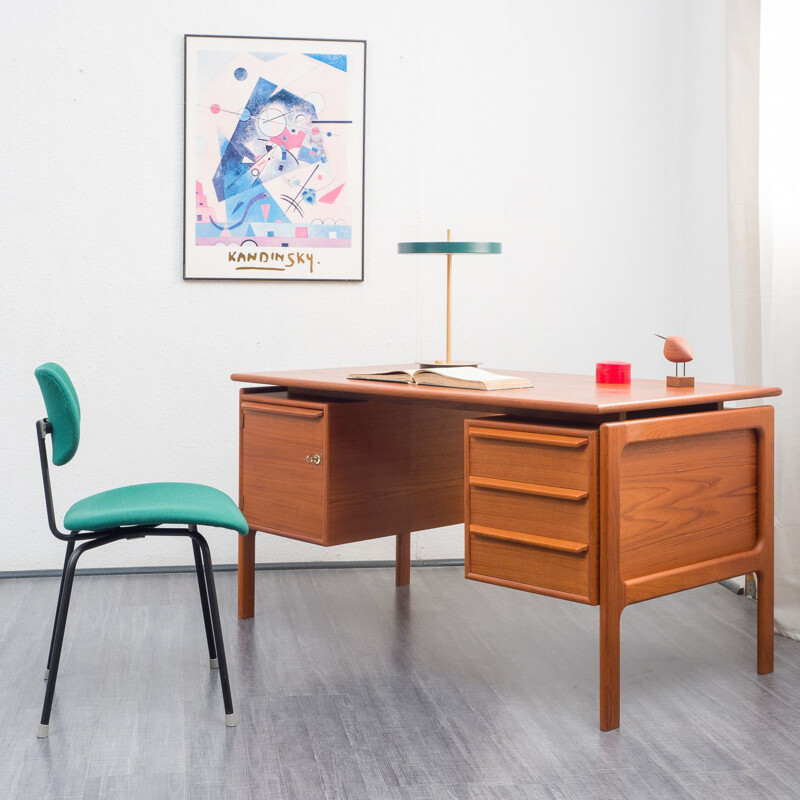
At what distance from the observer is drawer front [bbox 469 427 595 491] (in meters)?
2.04

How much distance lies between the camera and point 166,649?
2.59m

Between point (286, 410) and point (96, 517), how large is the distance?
2.38 feet

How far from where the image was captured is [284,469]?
268 cm

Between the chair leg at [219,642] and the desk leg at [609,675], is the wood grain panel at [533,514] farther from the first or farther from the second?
the chair leg at [219,642]

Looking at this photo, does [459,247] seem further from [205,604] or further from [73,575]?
[73,575]

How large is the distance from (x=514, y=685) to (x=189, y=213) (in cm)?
191

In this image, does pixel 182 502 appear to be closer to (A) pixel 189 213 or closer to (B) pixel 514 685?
(B) pixel 514 685

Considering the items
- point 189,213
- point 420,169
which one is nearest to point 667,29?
point 420,169

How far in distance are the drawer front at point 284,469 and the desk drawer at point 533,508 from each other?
509 mm

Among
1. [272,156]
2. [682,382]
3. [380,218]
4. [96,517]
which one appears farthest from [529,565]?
[272,156]

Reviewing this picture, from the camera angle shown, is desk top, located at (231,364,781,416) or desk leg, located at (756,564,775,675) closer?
desk top, located at (231,364,781,416)

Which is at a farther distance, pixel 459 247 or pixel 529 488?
pixel 459 247

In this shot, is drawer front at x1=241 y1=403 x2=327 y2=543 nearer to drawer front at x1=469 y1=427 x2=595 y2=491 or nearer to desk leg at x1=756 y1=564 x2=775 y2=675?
drawer front at x1=469 y1=427 x2=595 y2=491

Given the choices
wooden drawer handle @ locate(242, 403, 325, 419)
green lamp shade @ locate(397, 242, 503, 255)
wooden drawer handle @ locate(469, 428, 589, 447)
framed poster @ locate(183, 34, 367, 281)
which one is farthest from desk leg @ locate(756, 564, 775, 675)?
framed poster @ locate(183, 34, 367, 281)
